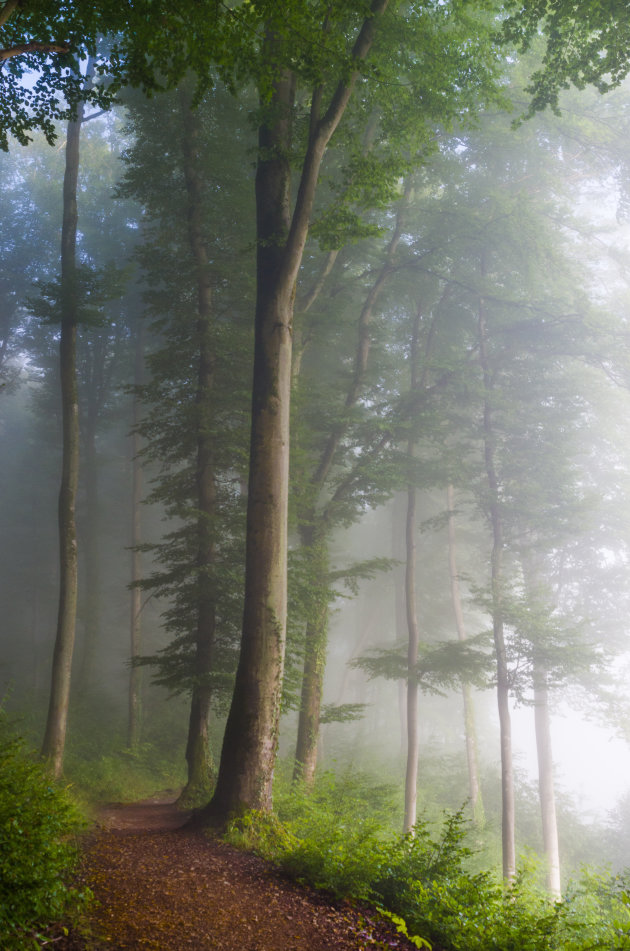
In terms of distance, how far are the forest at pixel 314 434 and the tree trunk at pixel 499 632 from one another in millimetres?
114

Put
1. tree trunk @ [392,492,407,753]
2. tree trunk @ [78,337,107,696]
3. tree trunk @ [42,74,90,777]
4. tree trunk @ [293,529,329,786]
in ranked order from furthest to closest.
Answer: tree trunk @ [392,492,407,753] < tree trunk @ [78,337,107,696] < tree trunk @ [293,529,329,786] < tree trunk @ [42,74,90,777]

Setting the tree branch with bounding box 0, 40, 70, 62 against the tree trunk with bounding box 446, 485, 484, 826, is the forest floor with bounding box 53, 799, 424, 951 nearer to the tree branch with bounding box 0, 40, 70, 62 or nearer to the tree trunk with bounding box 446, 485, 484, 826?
the tree branch with bounding box 0, 40, 70, 62

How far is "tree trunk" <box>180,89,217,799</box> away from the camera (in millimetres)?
10570

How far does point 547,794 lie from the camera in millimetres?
18562

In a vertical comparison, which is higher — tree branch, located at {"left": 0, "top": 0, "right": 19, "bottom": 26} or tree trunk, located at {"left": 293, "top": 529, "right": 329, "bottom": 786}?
tree branch, located at {"left": 0, "top": 0, "right": 19, "bottom": 26}

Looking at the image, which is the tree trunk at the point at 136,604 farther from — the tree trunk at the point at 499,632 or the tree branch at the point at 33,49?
the tree trunk at the point at 499,632

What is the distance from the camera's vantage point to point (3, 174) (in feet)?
85.5

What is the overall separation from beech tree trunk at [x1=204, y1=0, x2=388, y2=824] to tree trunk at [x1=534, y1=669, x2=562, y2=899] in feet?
34.2

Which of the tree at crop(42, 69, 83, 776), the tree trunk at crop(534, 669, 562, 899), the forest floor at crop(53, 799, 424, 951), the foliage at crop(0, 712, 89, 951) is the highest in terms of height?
the tree at crop(42, 69, 83, 776)

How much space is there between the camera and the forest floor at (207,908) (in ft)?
11.7

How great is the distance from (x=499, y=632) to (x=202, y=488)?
8.52 metres

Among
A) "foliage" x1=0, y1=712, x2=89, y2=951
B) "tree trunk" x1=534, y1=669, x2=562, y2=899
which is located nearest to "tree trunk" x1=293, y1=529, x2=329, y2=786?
"tree trunk" x1=534, y1=669, x2=562, y2=899

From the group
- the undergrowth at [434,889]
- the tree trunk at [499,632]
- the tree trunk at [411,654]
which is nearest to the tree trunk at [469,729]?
the tree trunk at [499,632]

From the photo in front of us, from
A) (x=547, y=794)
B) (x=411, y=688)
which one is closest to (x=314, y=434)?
(x=411, y=688)
